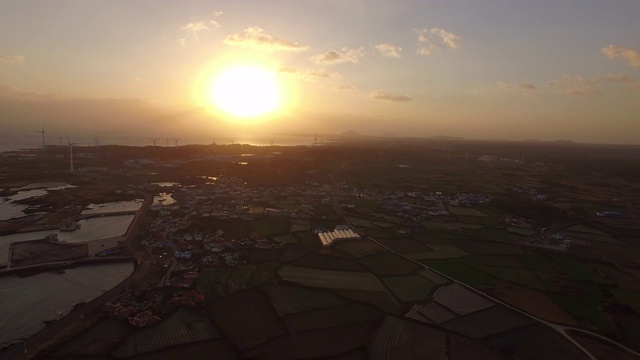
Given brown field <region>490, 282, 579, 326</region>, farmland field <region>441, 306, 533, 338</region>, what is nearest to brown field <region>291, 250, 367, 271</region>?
farmland field <region>441, 306, 533, 338</region>

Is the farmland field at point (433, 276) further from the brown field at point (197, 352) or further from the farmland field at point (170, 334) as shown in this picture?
the farmland field at point (170, 334)

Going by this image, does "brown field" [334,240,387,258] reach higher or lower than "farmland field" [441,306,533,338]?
higher

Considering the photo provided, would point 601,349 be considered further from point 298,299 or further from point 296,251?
point 296,251

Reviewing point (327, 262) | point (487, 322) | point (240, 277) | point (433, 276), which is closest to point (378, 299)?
point (433, 276)

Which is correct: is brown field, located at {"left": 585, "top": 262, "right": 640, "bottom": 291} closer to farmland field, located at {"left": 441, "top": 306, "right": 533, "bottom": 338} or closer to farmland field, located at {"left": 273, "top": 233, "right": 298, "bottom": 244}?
farmland field, located at {"left": 441, "top": 306, "right": 533, "bottom": 338}

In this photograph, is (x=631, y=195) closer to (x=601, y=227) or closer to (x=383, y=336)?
A: (x=601, y=227)

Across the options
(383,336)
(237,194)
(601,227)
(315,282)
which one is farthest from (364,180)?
(383,336)

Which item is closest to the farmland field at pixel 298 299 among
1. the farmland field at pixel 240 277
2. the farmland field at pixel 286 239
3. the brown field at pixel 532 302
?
the farmland field at pixel 240 277
